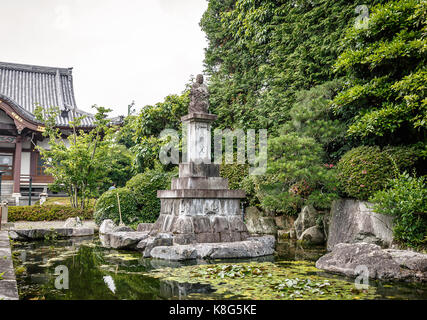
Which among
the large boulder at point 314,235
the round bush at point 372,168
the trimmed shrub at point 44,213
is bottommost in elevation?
the large boulder at point 314,235

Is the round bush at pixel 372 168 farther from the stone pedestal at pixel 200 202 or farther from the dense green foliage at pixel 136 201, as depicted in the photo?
the dense green foliage at pixel 136 201

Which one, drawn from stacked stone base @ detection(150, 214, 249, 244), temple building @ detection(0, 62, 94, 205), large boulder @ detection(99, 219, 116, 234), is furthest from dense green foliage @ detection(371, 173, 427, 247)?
temple building @ detection(0, 62, 94, 205)

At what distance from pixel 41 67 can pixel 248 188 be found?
64.0ft

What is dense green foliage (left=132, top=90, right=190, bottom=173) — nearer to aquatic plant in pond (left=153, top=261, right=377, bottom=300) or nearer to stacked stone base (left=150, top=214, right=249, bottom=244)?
stacked stone base (left=150, top=214, right=249, bottom=244)

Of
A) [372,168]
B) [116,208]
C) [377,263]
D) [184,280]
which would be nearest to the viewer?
[184,280]

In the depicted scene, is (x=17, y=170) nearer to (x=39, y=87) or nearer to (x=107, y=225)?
(x=39, y=87)

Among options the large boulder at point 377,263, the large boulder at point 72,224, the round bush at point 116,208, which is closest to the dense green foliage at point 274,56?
the round bush at point 116,208

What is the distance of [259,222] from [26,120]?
13.0 meters

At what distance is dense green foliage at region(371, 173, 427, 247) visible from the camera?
5676 mm

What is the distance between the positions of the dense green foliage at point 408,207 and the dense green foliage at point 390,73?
1157 mm

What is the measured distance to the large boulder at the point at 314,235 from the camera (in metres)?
9.19

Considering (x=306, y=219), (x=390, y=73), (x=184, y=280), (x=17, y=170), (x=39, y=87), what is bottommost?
(x=184, y=280)

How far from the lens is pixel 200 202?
744 cm

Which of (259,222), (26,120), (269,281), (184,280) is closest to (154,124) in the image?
(259,222)
